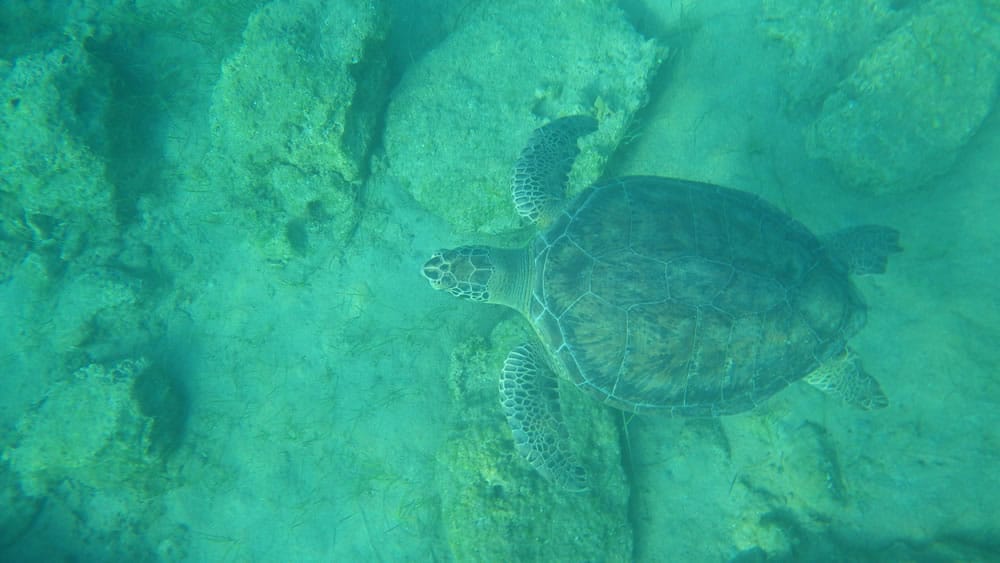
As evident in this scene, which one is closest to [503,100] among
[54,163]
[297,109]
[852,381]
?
[297,109]

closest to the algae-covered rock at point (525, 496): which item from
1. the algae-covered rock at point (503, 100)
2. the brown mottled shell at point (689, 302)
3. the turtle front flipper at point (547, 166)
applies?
the brown mottled shell at point (689, 302)

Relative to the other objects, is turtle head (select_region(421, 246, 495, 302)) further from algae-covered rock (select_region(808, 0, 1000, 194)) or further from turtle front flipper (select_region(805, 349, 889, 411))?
algae-covered rock (select_region(808, 0, 1000, 194))

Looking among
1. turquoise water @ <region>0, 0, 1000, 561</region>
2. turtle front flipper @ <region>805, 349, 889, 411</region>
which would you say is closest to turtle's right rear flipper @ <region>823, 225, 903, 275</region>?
turquoise water @ <region>0, 0, 1000, 561</region>

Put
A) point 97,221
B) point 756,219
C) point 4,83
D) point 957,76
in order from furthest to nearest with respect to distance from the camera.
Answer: point 97,221 < point 957,76 < point 4,83 < point 756,219

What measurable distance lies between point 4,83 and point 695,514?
8829 mm

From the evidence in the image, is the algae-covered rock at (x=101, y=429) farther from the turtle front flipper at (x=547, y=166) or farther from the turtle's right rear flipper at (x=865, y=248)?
the turtle's right rear flipper at (x=865, y=248)

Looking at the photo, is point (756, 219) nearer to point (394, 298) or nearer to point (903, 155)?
point (903, 155)

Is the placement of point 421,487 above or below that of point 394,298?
below

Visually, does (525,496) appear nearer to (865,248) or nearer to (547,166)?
(547,166)

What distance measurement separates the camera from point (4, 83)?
14.3 ft

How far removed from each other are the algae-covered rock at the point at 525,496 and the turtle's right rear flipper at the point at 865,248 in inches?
114

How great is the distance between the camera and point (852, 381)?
4.02 meters

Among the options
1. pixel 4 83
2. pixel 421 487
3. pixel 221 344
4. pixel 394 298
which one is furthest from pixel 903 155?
pixel 4 83

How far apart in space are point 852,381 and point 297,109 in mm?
6315
